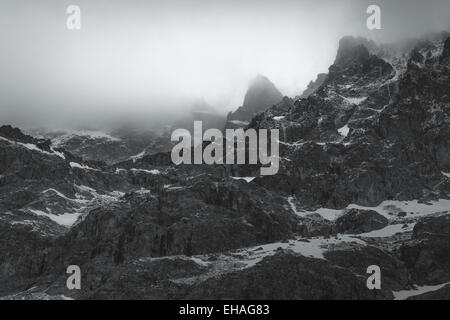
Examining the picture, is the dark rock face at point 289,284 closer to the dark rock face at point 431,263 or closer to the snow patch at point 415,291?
the snow patch at point 415,291

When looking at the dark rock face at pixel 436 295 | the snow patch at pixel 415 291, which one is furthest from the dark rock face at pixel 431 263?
the dark rock face at pixel 436 295

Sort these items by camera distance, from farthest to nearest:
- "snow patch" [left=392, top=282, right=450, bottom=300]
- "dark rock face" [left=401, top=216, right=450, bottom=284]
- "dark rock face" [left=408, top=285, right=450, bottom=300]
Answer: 1. "dark rock face" [left=401, top=216, right=450, bottom=284]
2. "snow patch" [left=392, top=282, right=450, bottom=300]
3. "dark rock face" [left=408, top=285, right=450, bottom=300]

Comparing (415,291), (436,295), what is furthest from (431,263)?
(436,295)

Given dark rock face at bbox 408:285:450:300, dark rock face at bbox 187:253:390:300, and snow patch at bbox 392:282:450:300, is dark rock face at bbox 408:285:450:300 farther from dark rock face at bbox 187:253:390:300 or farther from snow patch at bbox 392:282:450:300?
dark rock face at bbox 187:253:390:300

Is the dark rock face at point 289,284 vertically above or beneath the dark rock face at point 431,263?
beneath

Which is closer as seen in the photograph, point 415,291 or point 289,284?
point 289,284

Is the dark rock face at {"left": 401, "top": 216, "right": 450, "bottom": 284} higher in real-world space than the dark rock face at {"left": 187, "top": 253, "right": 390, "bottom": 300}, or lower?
higher

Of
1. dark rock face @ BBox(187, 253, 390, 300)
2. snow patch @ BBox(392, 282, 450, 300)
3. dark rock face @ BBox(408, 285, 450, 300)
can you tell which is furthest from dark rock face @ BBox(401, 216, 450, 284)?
dark rock face @ BBox(187, 253, 390, 300)

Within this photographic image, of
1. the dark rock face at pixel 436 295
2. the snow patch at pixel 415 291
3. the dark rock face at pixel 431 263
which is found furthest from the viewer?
the dark rock face at pixel 431 263

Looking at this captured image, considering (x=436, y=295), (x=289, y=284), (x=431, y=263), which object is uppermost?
(x=431, y=263)

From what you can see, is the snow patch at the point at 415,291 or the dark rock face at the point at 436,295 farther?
the snow patch at the point at 415,291

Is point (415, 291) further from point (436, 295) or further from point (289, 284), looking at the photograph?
point (289, 284)
